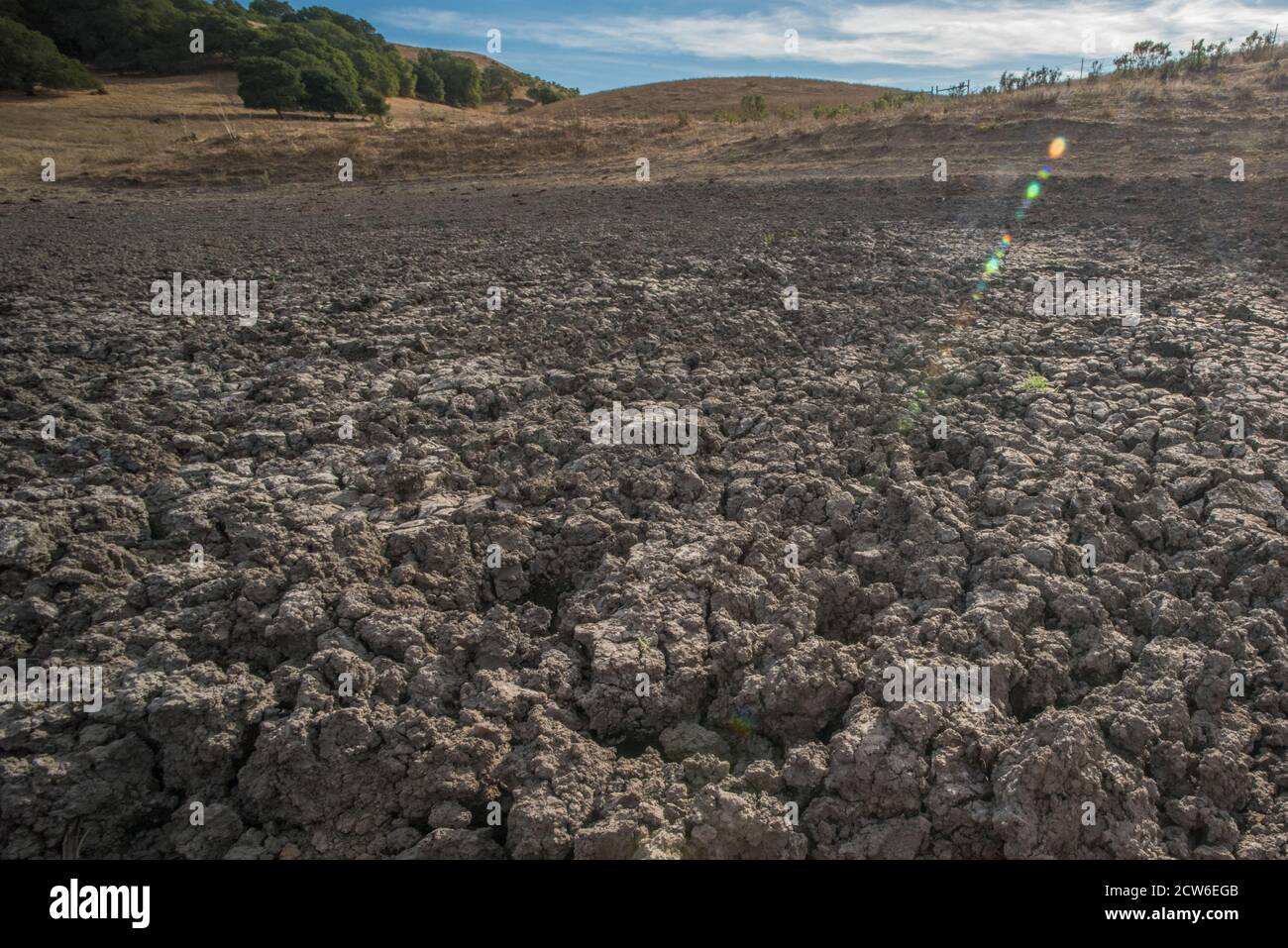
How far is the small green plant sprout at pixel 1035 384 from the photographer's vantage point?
5.26 metres

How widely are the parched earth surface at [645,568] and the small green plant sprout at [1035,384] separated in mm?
22

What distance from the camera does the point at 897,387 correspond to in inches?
209

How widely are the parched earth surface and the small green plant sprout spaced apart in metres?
0.02

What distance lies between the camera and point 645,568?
3873 millimetres

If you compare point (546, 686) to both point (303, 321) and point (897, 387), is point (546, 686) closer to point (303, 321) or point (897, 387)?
point (897, 387)

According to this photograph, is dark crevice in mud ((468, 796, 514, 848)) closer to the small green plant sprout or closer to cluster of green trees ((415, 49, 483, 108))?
the small green plant sprout

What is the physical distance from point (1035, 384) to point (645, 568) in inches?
120

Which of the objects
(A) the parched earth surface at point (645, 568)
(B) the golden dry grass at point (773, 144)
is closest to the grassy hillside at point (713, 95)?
(B) the golden dry grass at point (773, 144)

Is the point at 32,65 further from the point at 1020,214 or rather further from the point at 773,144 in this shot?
the point at 1020,214

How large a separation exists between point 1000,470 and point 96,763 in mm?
4328

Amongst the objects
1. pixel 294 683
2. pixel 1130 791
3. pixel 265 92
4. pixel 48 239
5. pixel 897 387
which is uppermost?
pixel 265 92

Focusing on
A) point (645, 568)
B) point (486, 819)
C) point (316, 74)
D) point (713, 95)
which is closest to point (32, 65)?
point (316, 74)

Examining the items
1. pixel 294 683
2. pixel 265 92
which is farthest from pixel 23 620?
pixel 265 92

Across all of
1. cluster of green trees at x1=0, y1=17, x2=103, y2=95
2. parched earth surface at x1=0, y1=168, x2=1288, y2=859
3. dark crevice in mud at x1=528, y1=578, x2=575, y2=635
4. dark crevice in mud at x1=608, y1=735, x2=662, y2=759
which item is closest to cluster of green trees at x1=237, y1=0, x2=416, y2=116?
cluster of green trees at x1=0, y1=17, x2=103, y2=95
